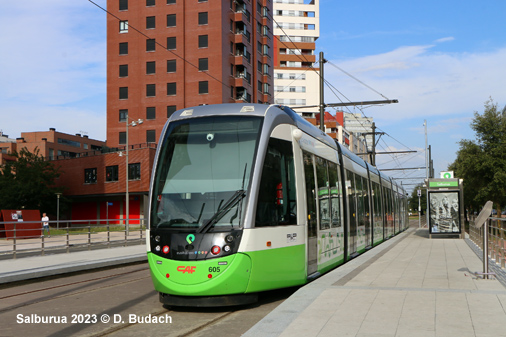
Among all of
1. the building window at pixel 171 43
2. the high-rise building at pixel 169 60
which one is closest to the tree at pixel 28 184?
the high-rise building at pixel 169 60

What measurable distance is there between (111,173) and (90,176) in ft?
11.8

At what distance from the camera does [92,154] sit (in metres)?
60.9

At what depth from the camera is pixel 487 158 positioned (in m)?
35.3

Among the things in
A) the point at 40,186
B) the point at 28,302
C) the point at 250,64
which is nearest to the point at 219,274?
the point at 28,302

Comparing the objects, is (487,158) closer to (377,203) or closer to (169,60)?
(377,203)

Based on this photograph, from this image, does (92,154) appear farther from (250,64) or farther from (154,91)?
(250,64)

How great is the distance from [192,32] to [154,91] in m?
7.35

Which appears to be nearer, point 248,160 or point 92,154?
point 248,160

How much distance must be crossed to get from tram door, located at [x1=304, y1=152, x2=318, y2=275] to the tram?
2 cm

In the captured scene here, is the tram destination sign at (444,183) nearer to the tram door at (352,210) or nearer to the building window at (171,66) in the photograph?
the tram door at (352,210)

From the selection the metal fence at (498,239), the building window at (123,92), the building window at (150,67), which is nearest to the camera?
the metal fence at (498,239)

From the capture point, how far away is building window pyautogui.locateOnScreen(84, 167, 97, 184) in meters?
60.0

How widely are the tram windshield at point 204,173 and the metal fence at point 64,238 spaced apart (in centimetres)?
805

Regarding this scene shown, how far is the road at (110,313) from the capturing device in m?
7.09
